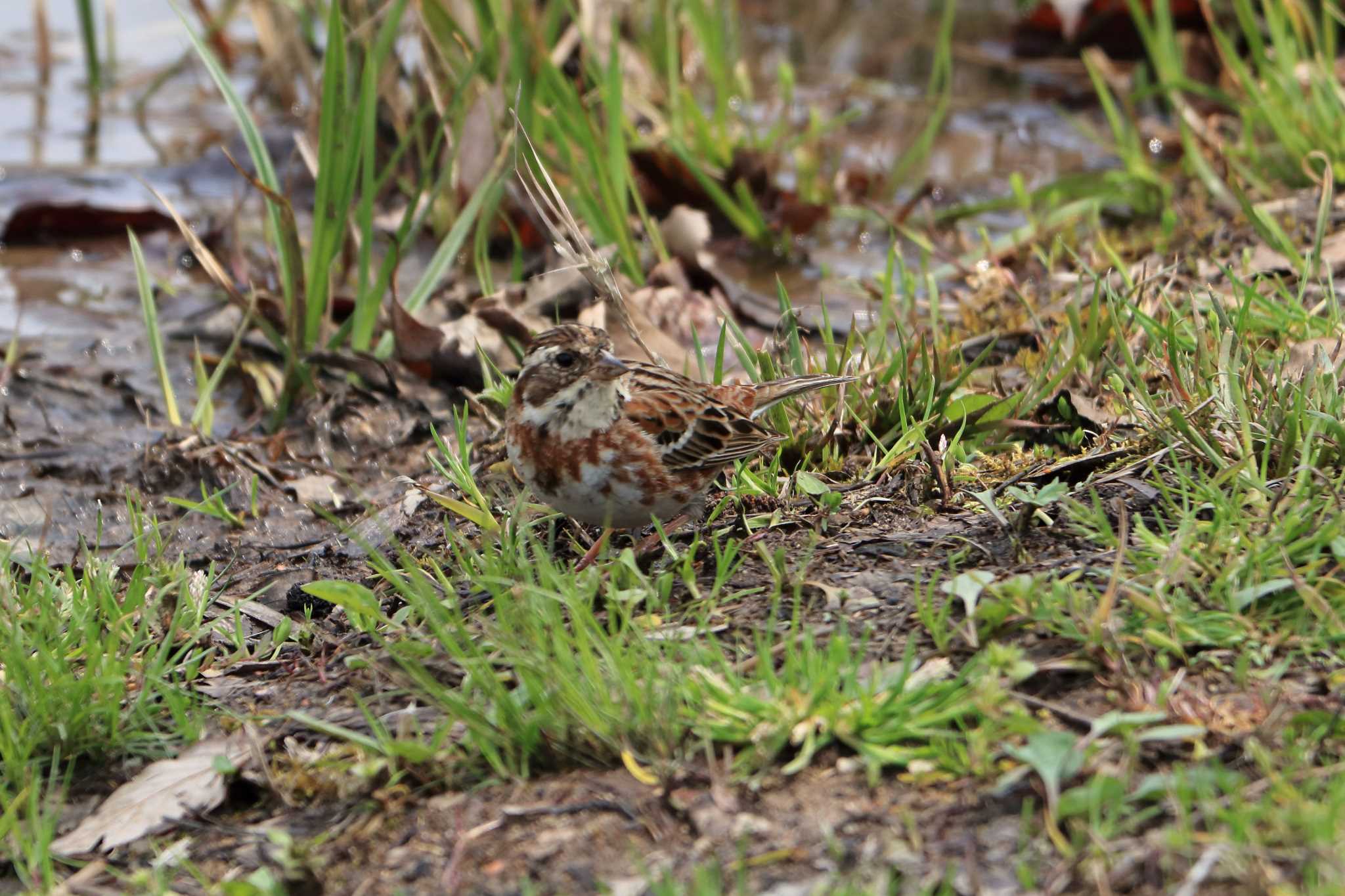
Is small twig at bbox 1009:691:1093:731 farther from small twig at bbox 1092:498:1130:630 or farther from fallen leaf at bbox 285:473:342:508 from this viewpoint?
fallen leaf at bbox 285:473:342:508

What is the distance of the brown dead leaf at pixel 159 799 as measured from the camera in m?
3.50

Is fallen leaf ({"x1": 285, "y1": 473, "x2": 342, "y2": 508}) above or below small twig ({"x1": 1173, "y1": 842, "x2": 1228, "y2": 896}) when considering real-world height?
below

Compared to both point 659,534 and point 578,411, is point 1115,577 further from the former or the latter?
point 578,411

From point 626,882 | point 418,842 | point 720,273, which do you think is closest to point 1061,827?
point 626,882

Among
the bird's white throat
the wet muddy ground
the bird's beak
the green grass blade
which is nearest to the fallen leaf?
the wet muddy ground

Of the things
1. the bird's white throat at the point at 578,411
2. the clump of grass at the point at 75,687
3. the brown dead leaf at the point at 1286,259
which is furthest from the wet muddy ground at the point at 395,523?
the brown dead leaf at the point at 1286,259

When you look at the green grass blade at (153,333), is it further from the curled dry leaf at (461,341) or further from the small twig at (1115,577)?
the small twig at (1115,577)

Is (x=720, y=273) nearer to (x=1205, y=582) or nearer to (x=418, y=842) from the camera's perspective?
(x=1205, y=582)

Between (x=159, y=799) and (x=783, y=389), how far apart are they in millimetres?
2333

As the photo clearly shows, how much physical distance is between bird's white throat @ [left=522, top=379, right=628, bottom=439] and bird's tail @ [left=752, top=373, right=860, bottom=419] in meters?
0.65

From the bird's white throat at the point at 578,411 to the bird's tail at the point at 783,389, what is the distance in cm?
65

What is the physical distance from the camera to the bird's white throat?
4.29m

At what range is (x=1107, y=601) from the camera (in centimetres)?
345

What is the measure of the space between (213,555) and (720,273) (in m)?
2.80
